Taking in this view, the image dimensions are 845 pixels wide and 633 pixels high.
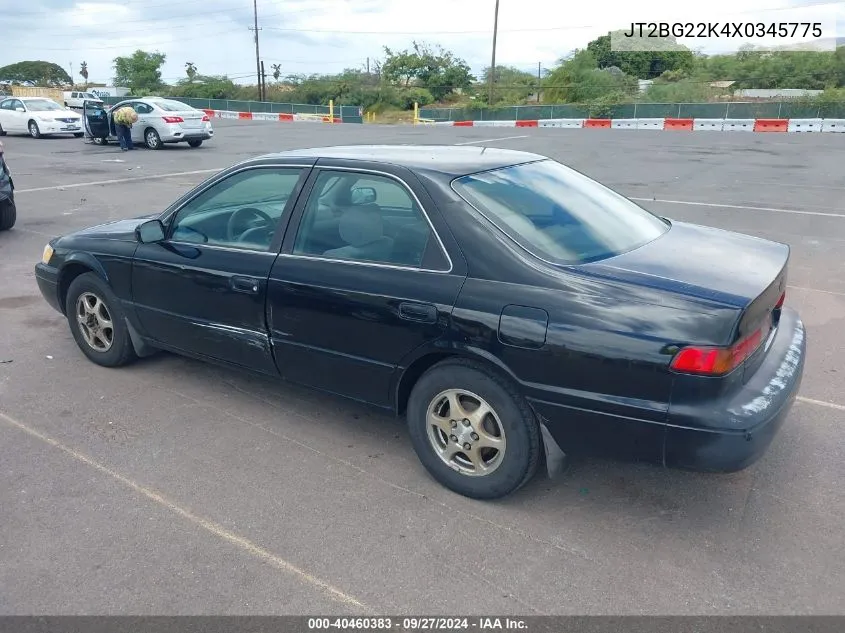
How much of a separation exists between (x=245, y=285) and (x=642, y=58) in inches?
2966

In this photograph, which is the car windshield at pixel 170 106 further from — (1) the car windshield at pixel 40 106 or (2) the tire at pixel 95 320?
(2) the tire at pixel 95 320

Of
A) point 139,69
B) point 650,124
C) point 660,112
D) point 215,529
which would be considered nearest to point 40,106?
point 650,124

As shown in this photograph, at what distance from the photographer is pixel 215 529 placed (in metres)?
3.22

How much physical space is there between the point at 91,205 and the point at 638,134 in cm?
2405

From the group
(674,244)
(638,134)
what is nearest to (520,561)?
(674,244)

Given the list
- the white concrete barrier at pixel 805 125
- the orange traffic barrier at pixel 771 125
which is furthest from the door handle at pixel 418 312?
the white concrete barrier at pixel 805 125

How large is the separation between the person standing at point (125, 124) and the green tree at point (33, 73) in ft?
333

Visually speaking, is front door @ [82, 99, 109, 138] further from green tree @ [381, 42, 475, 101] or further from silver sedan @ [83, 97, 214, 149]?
green tree @ [381, 42, 475, 101]

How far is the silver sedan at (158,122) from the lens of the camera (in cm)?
2144

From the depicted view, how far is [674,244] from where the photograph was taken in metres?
3.68

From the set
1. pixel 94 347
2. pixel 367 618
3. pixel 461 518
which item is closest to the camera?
pixel 367 618

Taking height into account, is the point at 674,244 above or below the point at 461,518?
above

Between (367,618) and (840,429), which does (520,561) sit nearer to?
(367,618)

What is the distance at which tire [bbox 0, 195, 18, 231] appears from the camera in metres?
9.49
